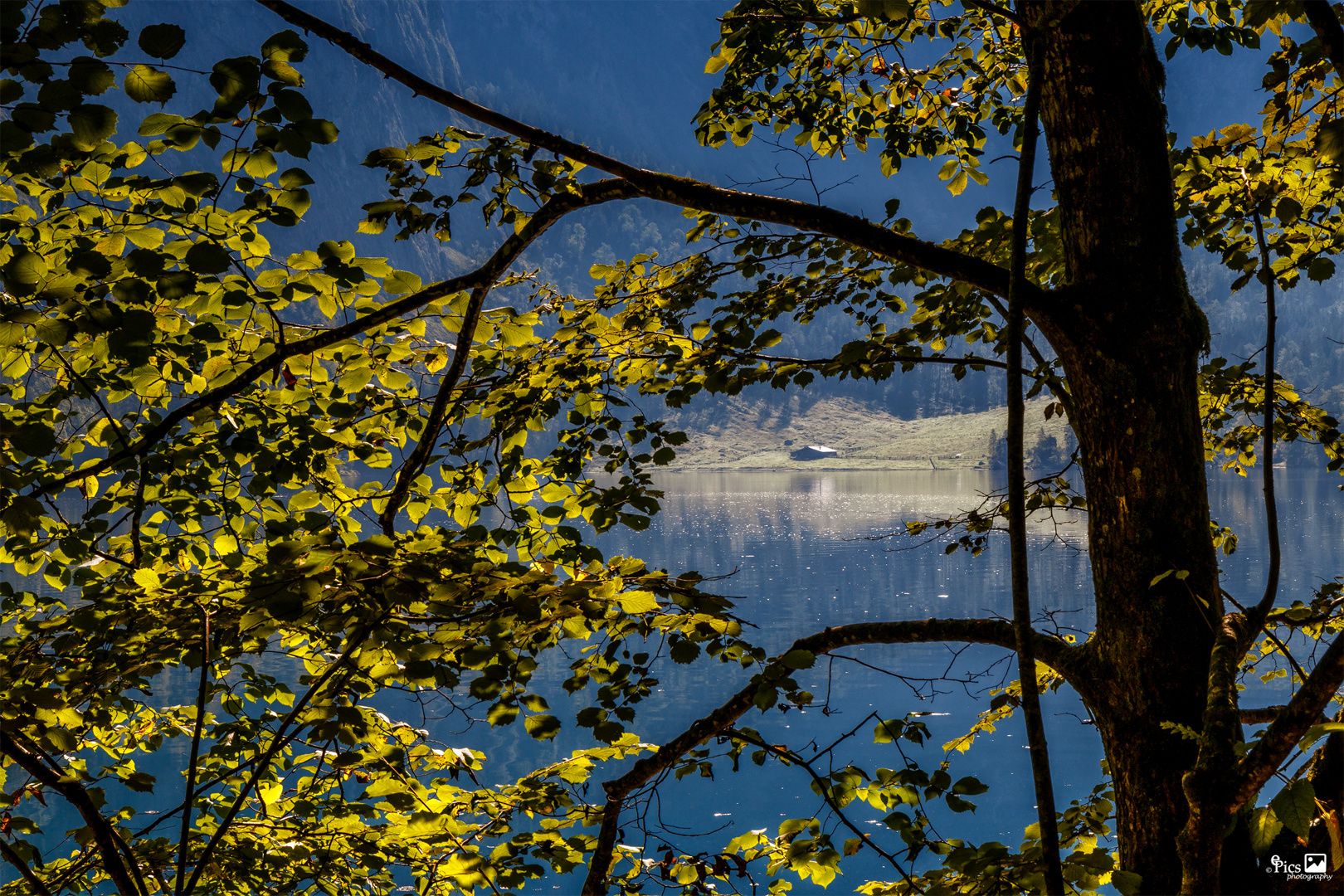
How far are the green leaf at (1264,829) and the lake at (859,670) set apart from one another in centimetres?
102

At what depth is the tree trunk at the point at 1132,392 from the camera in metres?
2.54

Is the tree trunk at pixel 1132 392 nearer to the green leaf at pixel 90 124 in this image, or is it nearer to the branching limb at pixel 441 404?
the branching limb at pixel 441 404

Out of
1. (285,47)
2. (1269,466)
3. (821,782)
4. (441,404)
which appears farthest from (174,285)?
(1269,466)

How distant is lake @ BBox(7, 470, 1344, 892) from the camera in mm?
19906

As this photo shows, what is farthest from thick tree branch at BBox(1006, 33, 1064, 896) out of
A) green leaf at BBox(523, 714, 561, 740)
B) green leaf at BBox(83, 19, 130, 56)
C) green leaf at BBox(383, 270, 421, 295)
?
green leaf at BBox(83, 19, 130, 56)

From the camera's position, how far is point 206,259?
2002 millimetres

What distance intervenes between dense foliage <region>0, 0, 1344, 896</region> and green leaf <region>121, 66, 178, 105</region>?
14 millimetres

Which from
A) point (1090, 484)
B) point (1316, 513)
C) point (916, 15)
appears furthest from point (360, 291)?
point (1316, 513)

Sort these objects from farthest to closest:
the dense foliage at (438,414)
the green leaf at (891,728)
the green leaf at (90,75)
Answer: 1. the green leaf at (891,728)
2. the dense foliage at (438,414)
3. the green leaf at (90,75)

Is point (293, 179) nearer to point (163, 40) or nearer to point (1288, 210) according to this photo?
point (163, 40)

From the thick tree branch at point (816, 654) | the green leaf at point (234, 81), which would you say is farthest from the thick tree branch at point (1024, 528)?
the green leaf at point (234, 81)

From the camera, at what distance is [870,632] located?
316cm

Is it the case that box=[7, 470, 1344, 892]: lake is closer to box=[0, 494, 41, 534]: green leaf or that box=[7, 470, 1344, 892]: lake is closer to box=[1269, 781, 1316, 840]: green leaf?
box=[1269, 781, 1316, 840]: green leaf

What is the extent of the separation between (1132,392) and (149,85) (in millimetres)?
2969
